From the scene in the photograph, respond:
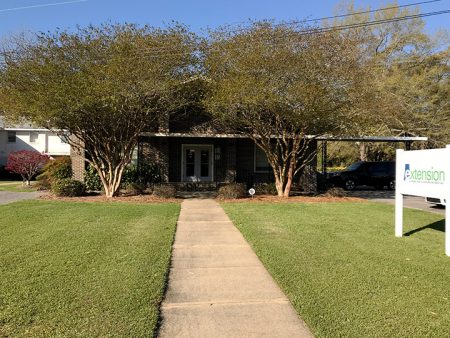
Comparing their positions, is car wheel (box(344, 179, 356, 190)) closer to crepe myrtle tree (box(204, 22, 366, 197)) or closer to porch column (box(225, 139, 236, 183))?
porch column (box(225, 139, 236, 183))

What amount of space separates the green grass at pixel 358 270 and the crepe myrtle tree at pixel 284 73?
15.1ft

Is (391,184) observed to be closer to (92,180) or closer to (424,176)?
(92,180)

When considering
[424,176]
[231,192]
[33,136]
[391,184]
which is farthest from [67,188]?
[33,136]

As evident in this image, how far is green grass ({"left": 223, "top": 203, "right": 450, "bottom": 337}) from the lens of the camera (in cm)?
436

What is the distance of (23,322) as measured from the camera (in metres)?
4.21

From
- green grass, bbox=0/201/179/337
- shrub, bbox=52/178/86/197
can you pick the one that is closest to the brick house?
shrub, bbox=52/178/86/197

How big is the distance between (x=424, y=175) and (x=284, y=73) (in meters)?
7.36

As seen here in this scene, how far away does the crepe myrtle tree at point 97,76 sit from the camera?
1372 cm

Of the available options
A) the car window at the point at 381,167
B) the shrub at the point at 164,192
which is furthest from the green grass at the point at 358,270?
the car window at the point at 381,167

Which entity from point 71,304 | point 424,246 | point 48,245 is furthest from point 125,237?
point 424,246

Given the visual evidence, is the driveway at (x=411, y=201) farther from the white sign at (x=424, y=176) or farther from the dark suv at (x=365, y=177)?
the white sign at (x=424, y=176)

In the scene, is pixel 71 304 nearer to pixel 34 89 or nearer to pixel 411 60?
pixel 34 89

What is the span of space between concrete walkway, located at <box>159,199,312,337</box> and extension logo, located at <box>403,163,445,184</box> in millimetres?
3458

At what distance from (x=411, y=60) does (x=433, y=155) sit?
29.5 m
